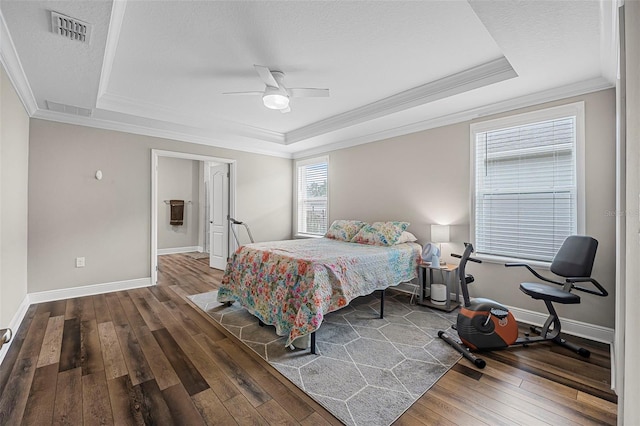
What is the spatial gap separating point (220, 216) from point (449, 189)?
13.9 feet

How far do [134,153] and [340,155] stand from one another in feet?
11.0

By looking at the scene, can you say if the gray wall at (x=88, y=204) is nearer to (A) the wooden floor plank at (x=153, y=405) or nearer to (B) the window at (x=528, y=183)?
(A) the wooden floor plank at (x=153, y=405)

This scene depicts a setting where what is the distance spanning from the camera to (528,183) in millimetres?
3152

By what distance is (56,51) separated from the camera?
225cm

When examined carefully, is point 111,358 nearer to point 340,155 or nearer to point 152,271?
point 152,271

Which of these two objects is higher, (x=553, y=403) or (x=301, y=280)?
(x=301, y=280)

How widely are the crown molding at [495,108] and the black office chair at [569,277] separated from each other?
1.44m

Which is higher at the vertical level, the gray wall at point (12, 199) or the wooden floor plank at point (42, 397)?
the gray wall at point (12, 199)

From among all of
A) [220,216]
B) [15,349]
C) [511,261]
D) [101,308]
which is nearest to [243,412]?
[15,349]

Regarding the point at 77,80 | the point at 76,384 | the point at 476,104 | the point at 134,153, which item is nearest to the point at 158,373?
the point at 76,384

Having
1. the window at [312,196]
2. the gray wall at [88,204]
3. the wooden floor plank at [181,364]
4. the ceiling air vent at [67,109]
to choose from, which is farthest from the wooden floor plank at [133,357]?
the window at [312,196]

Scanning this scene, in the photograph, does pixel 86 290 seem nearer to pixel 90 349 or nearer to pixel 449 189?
pixel 90 349

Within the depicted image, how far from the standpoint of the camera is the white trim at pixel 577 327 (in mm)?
2615

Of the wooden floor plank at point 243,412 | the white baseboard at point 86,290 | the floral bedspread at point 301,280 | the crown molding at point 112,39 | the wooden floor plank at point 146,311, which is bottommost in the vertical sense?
the wooden floor plank at point 243,412
